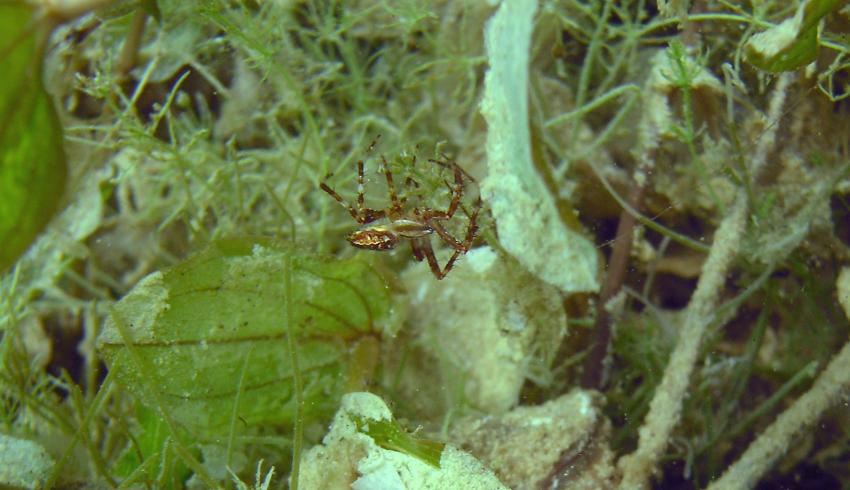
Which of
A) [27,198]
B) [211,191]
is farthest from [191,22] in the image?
[27,198]

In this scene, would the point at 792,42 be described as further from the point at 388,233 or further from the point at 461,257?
the point at 388,233

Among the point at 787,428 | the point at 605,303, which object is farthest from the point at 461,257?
the point at 787,428

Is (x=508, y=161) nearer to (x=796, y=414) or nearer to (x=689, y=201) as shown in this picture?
(x=689, y=201)

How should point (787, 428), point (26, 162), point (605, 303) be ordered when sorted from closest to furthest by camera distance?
point (26, 162) → point (787, 428) → point (605, 303)

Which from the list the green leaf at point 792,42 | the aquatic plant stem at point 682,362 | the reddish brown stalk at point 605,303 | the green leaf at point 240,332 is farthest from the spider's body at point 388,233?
the green leaf at point 792,42

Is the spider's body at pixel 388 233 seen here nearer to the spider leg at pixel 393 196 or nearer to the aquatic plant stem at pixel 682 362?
the spider leg at pixel 393 196

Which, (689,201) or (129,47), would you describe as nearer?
(689,201)
